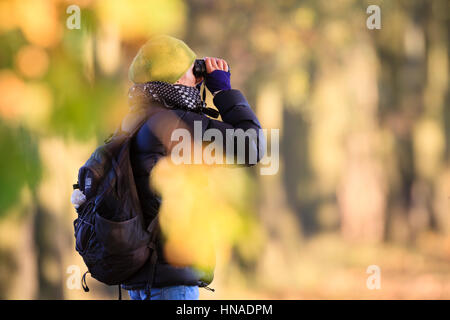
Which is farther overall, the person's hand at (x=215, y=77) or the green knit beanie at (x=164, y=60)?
the person's hand at (x=215, y=77)

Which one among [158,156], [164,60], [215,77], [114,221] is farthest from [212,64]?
[114,221]

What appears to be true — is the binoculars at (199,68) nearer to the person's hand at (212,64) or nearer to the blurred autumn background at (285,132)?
the person's hand at (212,64)

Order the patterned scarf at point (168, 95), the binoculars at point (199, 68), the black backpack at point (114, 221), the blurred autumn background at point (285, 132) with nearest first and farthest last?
the black backpack at point (114, 221) < the patterned scarf at point (168, 95) < the binoculars at point (199, 68) < the blurred autumn background at point (285, 132)

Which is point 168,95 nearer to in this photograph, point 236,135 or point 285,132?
point 236,135

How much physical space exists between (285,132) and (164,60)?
592cm

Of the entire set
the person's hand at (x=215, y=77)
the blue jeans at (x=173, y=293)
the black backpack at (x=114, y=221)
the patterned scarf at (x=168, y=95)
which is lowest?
the blue jeans at (x=173, y=293)

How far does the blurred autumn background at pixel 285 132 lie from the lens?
589 centimetres

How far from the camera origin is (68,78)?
5.97 meters

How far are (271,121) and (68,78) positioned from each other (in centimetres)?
267

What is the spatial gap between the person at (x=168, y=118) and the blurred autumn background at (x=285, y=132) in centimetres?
396

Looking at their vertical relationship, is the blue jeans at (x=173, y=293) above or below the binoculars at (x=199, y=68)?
below

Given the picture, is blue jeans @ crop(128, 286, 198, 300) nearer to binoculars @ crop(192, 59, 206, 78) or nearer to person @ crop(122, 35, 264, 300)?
person @ crop(122, 35, 264, 300)

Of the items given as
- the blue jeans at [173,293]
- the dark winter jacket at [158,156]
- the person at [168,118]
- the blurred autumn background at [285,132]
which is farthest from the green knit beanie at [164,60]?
the blurred autumn background at [285,132]

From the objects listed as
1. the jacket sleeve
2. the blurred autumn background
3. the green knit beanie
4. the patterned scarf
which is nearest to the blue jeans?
the jacket sleeve
